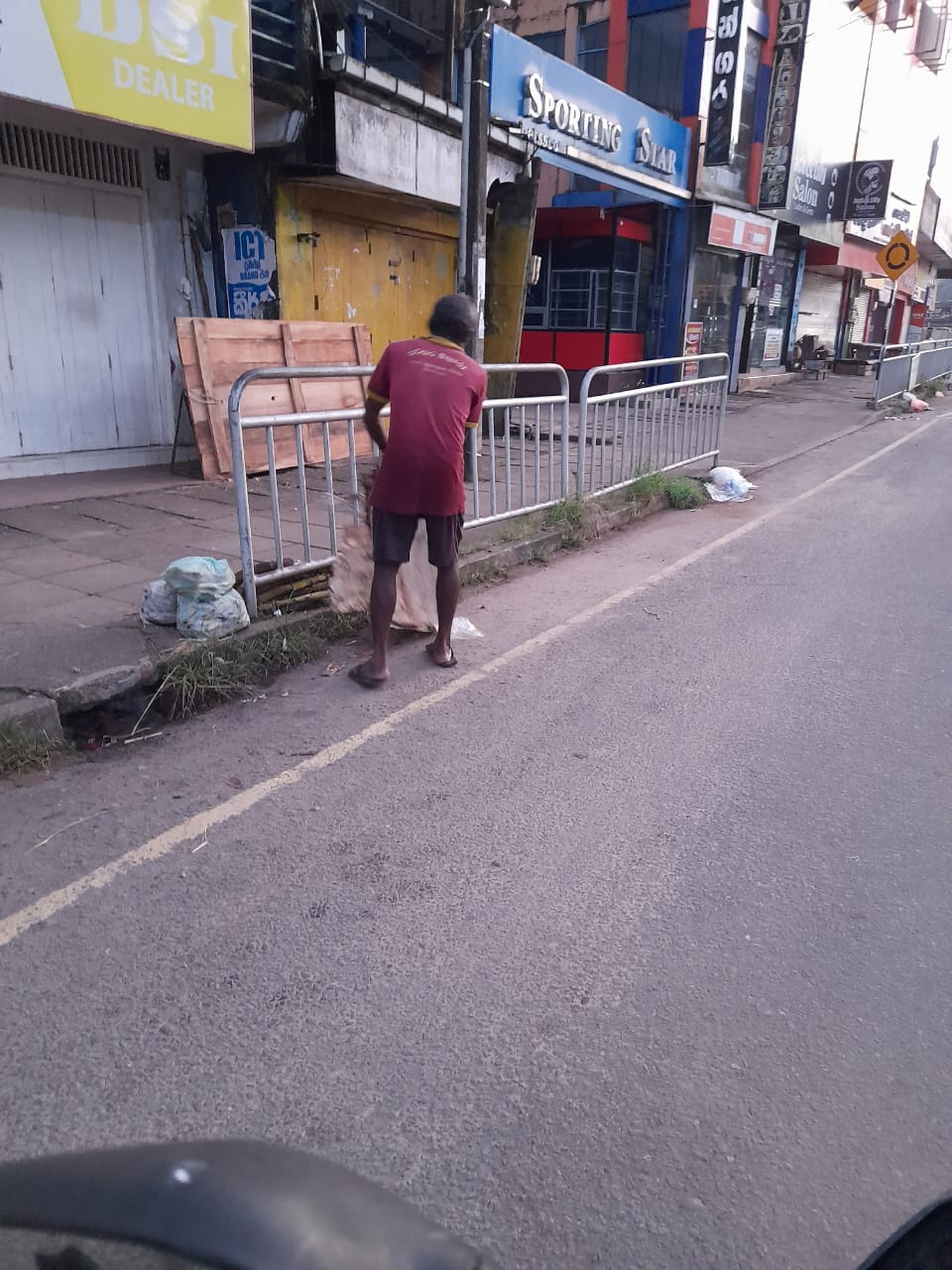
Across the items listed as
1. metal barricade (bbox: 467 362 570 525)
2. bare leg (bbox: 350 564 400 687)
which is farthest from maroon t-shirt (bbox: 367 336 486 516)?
metal barricade (bbox: 467 362 570 525)

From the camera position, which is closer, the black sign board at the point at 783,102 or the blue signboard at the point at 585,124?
the blue signboard at the point at 585,124

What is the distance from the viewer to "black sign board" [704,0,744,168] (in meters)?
17.9

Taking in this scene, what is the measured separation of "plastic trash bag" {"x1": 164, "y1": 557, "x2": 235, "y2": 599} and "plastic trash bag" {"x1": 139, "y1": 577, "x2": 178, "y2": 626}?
0.05 m

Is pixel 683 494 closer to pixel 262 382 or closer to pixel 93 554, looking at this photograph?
pixel 262 382

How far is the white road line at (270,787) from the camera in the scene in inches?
118

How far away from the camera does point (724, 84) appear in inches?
728

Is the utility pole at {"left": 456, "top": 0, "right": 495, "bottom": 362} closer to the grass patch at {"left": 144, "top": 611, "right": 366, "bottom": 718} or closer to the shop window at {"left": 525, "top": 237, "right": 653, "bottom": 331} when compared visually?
the grass patch at {"left": 144, "top": 611, "right": 366, "bottom": 718}

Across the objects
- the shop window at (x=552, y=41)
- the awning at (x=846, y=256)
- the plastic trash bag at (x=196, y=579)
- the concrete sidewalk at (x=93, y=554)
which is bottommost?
the concrete sidewalk at (x=93, y=554)

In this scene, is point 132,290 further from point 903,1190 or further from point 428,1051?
point 903,1190

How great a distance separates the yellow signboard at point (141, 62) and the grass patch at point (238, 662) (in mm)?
4468

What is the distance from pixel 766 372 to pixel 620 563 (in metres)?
20.1

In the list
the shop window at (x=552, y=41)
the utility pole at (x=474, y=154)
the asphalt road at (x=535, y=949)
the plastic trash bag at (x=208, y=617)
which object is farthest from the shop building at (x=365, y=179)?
the shop window at (x=552, y=41)

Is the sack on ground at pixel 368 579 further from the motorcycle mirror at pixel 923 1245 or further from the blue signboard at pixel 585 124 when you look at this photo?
the blue signboard at pixel 585 124

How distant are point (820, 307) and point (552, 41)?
44.8 ft
